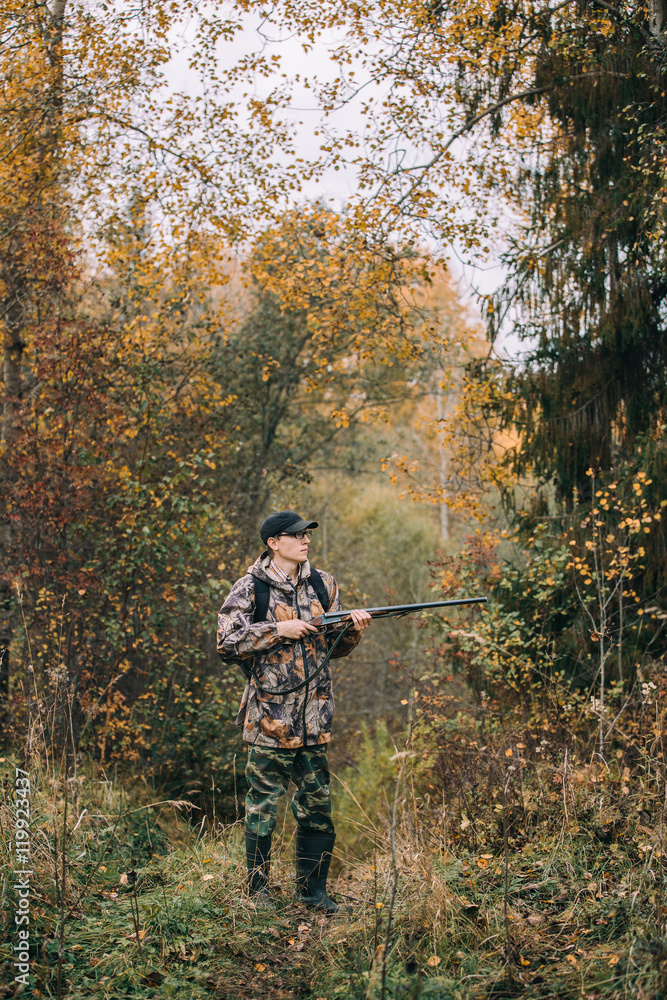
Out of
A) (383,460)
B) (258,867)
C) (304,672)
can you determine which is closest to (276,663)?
(304,672)

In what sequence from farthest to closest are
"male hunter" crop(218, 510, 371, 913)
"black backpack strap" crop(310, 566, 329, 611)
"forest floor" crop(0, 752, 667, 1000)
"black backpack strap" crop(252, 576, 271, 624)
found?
"black backpack strap" crop(310, 566, 329, 611), "black backpack strap" crop(252, 576, 271, 624), "male hunter" crop(218, 510, 371, 913), "forest floor" crop(0, 752, 667, 1000)

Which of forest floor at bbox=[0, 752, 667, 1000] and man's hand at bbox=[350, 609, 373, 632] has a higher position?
man's hand at bbox=[350, 609, 373, 632]

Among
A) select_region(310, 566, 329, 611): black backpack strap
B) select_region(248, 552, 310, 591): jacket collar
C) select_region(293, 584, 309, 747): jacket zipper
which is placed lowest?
select_region(293, 584, 309, 747): jacket zipper

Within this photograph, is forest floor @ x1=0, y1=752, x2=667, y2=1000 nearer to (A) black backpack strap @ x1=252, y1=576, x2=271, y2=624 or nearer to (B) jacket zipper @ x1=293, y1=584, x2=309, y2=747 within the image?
(B) jacket zipper @ x1=293, y1=584, x2=309, y2=747

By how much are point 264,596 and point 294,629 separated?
11.6 inches

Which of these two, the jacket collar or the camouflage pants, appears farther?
the jacket collar

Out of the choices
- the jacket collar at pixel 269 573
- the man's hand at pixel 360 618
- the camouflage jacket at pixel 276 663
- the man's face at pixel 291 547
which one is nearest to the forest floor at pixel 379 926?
the camouflage jacket at pixel 276 663

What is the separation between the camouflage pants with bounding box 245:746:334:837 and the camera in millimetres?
3805

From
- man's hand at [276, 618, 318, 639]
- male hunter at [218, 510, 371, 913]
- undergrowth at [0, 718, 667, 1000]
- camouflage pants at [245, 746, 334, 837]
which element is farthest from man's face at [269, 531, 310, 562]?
undergrowth at [0, 718, 667, 1000]

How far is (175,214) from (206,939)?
6.76 m

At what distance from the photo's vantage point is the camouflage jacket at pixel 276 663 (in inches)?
150

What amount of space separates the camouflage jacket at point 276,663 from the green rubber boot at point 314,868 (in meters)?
0.48

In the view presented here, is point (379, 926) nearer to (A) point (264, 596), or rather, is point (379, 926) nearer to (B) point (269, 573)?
(A) point (264, 596)

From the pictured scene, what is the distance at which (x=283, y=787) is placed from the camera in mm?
3945
